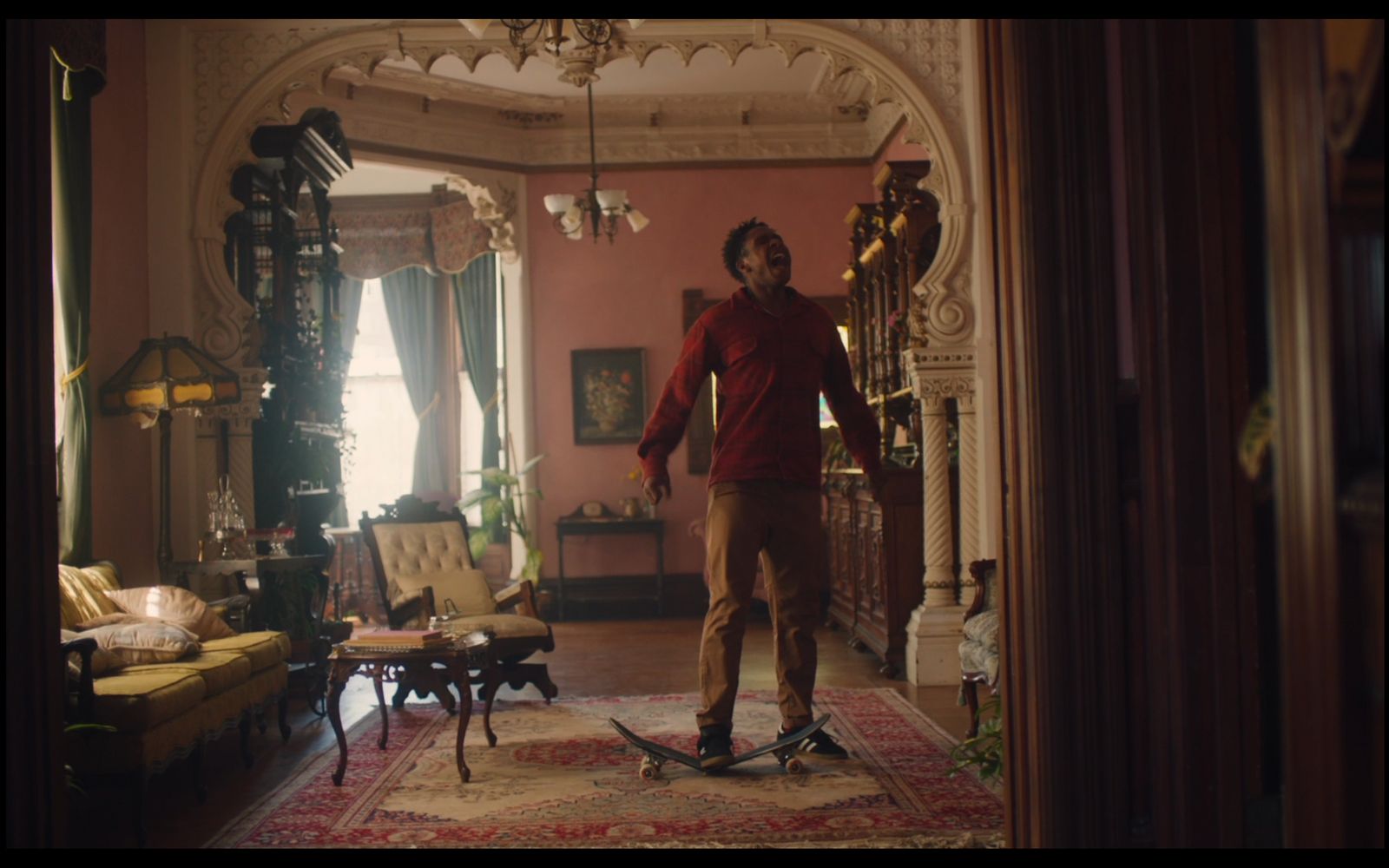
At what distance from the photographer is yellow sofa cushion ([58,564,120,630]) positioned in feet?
15.8

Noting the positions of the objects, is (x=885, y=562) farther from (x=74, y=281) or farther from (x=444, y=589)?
(x=74, y=281)

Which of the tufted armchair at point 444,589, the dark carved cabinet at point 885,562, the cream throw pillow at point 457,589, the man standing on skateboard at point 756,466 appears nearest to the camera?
the man standing on skateboard at point 756,466

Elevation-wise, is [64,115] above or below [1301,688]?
above

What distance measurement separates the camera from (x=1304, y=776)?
195cm

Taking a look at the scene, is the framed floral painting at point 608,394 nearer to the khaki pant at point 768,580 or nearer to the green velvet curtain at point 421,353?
the green velvet curtain at point 421,353

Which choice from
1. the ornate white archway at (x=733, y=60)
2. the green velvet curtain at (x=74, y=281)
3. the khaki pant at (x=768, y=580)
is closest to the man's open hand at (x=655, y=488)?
the khaki pant at (x=768, y=580)

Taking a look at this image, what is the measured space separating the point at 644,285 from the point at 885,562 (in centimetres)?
456

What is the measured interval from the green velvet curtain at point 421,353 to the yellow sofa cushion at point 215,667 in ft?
25.7

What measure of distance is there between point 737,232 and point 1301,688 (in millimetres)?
3181

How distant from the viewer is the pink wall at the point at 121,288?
20.4ft
